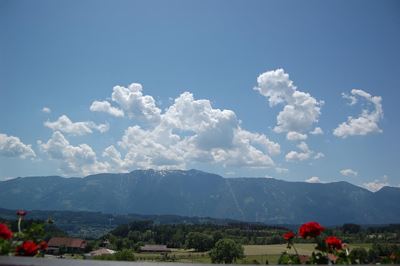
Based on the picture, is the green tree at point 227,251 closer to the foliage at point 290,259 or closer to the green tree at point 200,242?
the green tree at point 200,242

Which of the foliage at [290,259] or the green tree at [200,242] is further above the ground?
the foliage at [290,259]

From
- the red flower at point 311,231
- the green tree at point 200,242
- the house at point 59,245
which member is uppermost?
the red flower at point 311,231

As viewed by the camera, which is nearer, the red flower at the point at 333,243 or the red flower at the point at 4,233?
the red flower at the point at 4,233

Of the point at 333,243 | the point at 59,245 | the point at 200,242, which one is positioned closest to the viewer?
the point at 333,243

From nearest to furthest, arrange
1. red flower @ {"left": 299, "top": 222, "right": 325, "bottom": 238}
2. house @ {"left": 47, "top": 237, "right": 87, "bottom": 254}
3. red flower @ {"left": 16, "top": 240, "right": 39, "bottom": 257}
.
Result: 1. red flower @ {"left": 16, "top": 240, "right": 39, "bottom": 257}
2. red flower @ {"left": 299, "top": 222, "right": 325, "bottom": 238}
3. house @ {"left": 47, "top": 237, "right": 87, "bottom": 254}

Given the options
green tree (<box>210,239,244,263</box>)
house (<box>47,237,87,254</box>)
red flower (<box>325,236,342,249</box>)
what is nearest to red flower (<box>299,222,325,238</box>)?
red flower (<box>325,236,342,249</box>)

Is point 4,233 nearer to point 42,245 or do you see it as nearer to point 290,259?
point 42,245

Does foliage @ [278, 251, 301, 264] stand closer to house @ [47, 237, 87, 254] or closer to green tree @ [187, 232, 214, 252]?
house @ [47, 237, 87, 254]

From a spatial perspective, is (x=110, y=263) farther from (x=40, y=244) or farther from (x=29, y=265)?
(x=40, y=244)

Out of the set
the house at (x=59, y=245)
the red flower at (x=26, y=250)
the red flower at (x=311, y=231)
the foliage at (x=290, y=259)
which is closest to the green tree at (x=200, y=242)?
the house at (x=59, y=245)

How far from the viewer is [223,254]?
100062mm

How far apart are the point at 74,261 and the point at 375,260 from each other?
342 centimetres

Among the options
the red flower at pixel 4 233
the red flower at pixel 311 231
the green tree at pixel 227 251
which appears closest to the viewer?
the red flower at pixel 4 233

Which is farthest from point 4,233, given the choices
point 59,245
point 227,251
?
point 227,251
